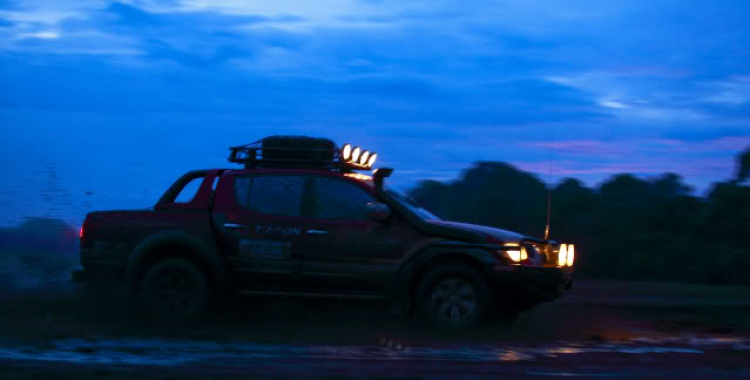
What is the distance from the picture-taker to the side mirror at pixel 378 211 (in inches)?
331

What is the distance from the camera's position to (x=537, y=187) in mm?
22281

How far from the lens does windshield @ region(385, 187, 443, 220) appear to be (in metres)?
8.79

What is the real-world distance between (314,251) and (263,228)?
58cm

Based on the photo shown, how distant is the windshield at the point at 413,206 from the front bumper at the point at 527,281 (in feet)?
3.25

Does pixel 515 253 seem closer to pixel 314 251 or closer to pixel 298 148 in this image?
pixel 314 251

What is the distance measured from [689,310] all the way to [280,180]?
542 cm

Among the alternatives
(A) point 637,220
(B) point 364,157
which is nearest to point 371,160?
(B) point 364,157

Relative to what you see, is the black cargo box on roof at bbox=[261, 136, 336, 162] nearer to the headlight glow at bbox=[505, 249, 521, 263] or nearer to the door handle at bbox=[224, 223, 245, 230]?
the door handle at bbox=[224, 223, 245, 230]

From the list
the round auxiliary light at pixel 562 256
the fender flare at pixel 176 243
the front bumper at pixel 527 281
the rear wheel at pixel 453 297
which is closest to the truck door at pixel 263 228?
the fender flare at pixel 176 243

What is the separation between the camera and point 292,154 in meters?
9.22

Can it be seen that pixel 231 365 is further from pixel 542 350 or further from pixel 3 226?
pixel 3 226

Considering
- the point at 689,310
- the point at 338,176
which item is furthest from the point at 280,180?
the point at 689,310

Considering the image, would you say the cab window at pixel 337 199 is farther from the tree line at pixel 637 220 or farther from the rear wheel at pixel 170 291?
the tree line at pixel 637 220

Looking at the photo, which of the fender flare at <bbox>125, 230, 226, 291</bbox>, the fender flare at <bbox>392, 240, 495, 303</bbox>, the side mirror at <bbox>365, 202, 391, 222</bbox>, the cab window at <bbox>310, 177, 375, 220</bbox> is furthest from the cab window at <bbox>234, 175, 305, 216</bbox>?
→ the fender flare at <bbox>392, 240, 495, 303</bbox>
